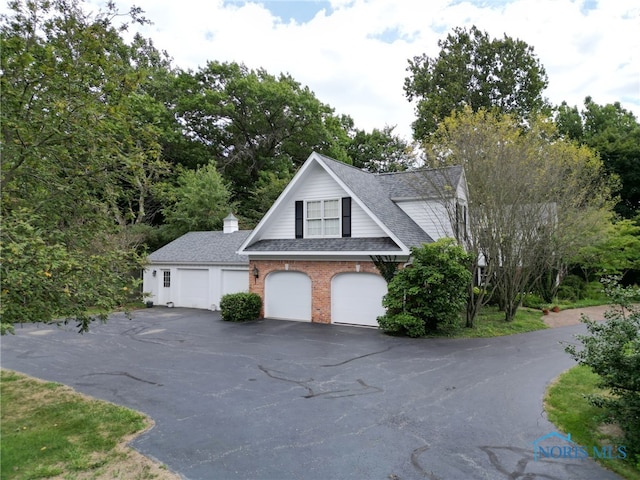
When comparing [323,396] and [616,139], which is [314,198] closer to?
[323,396]

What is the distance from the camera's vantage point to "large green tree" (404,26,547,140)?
32.0 m

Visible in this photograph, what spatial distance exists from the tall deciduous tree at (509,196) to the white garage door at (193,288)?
40.6 feet

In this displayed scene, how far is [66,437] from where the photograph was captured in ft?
18.0

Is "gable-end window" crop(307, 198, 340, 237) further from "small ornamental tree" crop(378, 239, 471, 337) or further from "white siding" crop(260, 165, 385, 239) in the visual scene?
"small ornamental tree" crop(378, 239, 471, 337)

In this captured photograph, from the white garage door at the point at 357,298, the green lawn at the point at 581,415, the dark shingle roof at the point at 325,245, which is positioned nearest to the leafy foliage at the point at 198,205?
the dark shingle roof at the point at 325,245

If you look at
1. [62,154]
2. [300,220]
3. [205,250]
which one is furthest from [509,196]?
[205,250]

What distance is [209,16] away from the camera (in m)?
8.90

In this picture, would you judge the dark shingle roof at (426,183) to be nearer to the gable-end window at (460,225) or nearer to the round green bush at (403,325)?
the gable-end window at (460,225)

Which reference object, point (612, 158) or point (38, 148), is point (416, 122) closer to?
point (612, 158)

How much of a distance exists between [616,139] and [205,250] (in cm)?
3077

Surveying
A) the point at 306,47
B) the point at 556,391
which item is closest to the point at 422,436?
the point at 556,391

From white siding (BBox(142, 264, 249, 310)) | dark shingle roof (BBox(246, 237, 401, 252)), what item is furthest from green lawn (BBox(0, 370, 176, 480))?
white siding (BBox(142, 264, 249, 310))

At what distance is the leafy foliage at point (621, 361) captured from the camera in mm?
4867

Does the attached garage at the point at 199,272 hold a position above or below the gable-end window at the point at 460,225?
below
